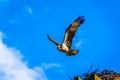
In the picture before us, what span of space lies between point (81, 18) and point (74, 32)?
896 mm

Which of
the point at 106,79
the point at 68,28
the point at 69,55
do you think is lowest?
the point at 69,55

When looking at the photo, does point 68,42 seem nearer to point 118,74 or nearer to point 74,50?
point 74,50

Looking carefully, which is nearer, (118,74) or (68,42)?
(68,42)

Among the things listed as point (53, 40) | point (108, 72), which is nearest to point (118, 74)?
point (108, 72)

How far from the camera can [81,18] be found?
80.1 ft

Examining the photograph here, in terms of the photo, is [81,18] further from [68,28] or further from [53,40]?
[53,40]

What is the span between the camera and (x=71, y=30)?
2489cm

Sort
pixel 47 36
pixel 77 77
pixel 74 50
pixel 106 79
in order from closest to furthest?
pixel 74 50 → pixel 47 36 → pixel 106 79 → pixel 77 77

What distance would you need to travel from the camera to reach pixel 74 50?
2431cm

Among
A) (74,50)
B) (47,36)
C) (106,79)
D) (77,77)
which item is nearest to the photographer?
(74,50)

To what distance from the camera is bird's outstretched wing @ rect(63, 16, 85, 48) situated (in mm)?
24502

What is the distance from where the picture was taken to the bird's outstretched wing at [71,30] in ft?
80.4

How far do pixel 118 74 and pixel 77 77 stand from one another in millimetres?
3829

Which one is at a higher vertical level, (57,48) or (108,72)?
(108,72)
